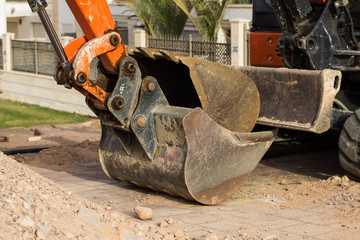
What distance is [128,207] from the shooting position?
6098 mm

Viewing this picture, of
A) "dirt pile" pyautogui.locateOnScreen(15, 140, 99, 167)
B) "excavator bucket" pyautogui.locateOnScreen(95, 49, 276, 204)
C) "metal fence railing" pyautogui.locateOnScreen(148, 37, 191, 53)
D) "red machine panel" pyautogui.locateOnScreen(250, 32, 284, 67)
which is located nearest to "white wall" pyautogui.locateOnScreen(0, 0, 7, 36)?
"metal fence railing" pyautogui.locateOnScreen(148, 37, 191, 53)

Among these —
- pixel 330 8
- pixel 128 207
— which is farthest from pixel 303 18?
pixel 128 207

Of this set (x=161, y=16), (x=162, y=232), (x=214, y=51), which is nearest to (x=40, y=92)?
(x=161, y=16)

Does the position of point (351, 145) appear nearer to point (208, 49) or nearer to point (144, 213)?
point (144, 213)

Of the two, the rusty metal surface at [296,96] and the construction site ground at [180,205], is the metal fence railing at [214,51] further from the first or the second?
the rusty metal surface at [296,96]

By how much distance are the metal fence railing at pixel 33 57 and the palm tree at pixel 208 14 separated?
4032 millimetres

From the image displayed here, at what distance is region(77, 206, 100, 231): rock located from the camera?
4.63 m

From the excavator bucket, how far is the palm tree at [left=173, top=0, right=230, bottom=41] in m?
12.4

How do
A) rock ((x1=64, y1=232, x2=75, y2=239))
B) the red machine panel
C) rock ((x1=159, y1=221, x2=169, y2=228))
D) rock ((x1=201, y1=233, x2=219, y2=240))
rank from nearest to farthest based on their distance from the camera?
rock ((x1=64, y1=232, x2=75, y2=239))
rock ((x1=201, y1=233, x2=219, y2=240))
rock ((x1=159, y1=221, x2=169, y2=228))
the red machine panel

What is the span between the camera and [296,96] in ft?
20.9

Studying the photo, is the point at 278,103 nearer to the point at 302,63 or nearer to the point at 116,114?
the point at 302,63

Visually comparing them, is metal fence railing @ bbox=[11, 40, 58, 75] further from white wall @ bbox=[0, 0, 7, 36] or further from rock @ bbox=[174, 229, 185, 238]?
rock @ bbox=[174, 229, 185, 238]

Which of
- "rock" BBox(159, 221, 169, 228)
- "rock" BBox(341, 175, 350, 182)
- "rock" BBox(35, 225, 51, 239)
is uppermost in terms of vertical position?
"rock" BBox(35, 225, 51, 239)

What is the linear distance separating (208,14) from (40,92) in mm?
4983
